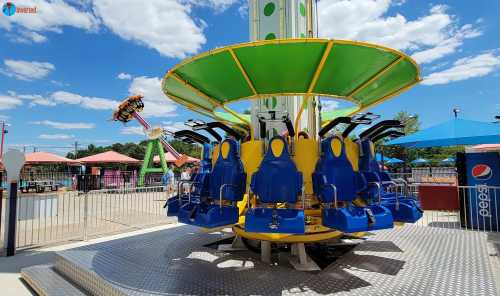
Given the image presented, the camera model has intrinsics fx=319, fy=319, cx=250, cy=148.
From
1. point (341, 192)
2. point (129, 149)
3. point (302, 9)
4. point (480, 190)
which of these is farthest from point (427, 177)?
point (129, 149)

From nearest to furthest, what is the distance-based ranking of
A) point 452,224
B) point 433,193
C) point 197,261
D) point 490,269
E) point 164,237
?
point 490,269 → point 197,261 → point 164,237 → point 452,224 → point 433,193

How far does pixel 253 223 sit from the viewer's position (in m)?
3.67

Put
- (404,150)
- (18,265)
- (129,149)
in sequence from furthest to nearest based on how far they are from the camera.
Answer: (129,149) < (404,150) < (18,265)

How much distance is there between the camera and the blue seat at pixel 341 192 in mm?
3639

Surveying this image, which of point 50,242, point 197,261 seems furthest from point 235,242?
point 50,242

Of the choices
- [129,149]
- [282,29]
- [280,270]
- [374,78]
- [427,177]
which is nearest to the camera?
[280,270]

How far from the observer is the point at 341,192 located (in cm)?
408

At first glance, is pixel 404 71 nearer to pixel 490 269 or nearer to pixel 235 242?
pixel 490 269

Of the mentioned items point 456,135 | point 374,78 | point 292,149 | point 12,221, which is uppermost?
point 374,78

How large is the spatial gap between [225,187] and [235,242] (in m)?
1.51

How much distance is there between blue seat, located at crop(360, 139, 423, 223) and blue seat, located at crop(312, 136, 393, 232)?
225 millimetres

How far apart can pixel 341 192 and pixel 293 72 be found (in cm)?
166

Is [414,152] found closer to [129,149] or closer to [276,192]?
[276,192]

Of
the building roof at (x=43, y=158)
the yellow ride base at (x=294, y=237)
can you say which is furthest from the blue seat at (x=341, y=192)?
the building roof at (x=43, y=158)
